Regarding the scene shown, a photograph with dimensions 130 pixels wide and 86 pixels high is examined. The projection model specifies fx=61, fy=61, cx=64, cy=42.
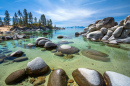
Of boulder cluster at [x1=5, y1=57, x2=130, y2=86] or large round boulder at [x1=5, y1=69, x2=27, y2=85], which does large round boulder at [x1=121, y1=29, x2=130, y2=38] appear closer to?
boulder cluster at [x1=5, y1=57, x2=130, y2=86]

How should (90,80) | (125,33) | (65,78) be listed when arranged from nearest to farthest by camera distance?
(90,80)
(65,78)
(125,33)

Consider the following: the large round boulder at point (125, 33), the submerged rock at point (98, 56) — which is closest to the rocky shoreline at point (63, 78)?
the submerged rock at point (98, 56)

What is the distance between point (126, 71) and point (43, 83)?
→ 198 inches

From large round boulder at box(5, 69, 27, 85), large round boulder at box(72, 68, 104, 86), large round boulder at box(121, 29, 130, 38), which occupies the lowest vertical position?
large round boulder at box(5, 69, 27, 85)

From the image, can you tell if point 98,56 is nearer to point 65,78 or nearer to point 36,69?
point 65,78

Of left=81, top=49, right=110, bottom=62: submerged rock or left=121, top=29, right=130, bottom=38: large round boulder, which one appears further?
left=121, top=29, right=130, bottom=38: large round boulder

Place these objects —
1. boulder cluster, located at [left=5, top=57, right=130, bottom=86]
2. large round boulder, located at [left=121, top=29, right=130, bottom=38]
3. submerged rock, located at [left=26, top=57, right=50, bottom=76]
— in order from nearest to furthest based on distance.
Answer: boulder cluster, located at [left=5, top=57, right=130, bottom=86] → submerged rock, located at [left=26, top=57, right=50, bottom=76] → large round boulder, located at [left=121, top=29, right=130, bottom=38]

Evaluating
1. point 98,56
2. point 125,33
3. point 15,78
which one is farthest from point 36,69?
point 125,33

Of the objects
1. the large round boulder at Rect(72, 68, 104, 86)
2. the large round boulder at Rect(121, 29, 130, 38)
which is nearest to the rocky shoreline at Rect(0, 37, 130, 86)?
the large round boulder at Rect(72, 68, 104, 86)

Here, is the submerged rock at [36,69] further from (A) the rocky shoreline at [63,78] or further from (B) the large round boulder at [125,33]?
(B) the large round boulder at [125,33]

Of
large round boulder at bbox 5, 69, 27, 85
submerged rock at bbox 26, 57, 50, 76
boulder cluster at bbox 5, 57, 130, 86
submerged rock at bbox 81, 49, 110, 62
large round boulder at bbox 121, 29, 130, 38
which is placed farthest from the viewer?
large round boulder at bbox 121, 29, 130, 38

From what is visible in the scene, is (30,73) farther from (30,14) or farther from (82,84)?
(30,14)

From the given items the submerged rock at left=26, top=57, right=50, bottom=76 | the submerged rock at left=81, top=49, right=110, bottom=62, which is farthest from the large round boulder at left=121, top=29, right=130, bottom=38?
the submerged rock at left=26, top=57, right=50, bottom=76

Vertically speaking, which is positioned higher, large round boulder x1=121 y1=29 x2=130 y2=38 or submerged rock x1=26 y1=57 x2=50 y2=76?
large round boulder x1=121 y1=29 x2=130 y2=38
